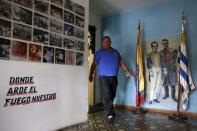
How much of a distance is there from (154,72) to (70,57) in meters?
1.92

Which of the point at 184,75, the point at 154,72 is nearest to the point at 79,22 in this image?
the point at 154,72

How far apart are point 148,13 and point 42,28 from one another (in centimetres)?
254

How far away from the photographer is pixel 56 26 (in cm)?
274

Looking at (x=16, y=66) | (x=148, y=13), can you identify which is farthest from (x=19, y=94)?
(x=148, y=13)

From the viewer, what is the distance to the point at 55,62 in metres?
2.72

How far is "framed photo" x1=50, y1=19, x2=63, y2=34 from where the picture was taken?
2.68 m

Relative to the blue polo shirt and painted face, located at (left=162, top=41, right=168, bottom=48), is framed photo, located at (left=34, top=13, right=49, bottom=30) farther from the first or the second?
painted face, located at (left=162, top=41, right=168, bottom=48)

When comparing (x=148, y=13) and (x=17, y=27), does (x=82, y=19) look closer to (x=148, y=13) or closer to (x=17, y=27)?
(x=17, y=27)

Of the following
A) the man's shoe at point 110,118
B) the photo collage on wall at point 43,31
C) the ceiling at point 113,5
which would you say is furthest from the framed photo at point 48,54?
the ceiling at point 113,5

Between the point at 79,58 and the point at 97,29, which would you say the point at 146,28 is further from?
the point at 79,58

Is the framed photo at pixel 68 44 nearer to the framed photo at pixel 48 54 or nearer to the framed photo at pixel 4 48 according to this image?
the framed photo at pixel 48 54

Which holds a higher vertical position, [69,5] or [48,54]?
[69,5]

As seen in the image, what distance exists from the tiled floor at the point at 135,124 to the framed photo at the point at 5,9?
161cm

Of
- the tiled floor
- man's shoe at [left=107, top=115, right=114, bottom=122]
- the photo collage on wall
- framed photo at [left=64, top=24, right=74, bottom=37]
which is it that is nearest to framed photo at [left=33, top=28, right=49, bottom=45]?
the photo collage on wall
